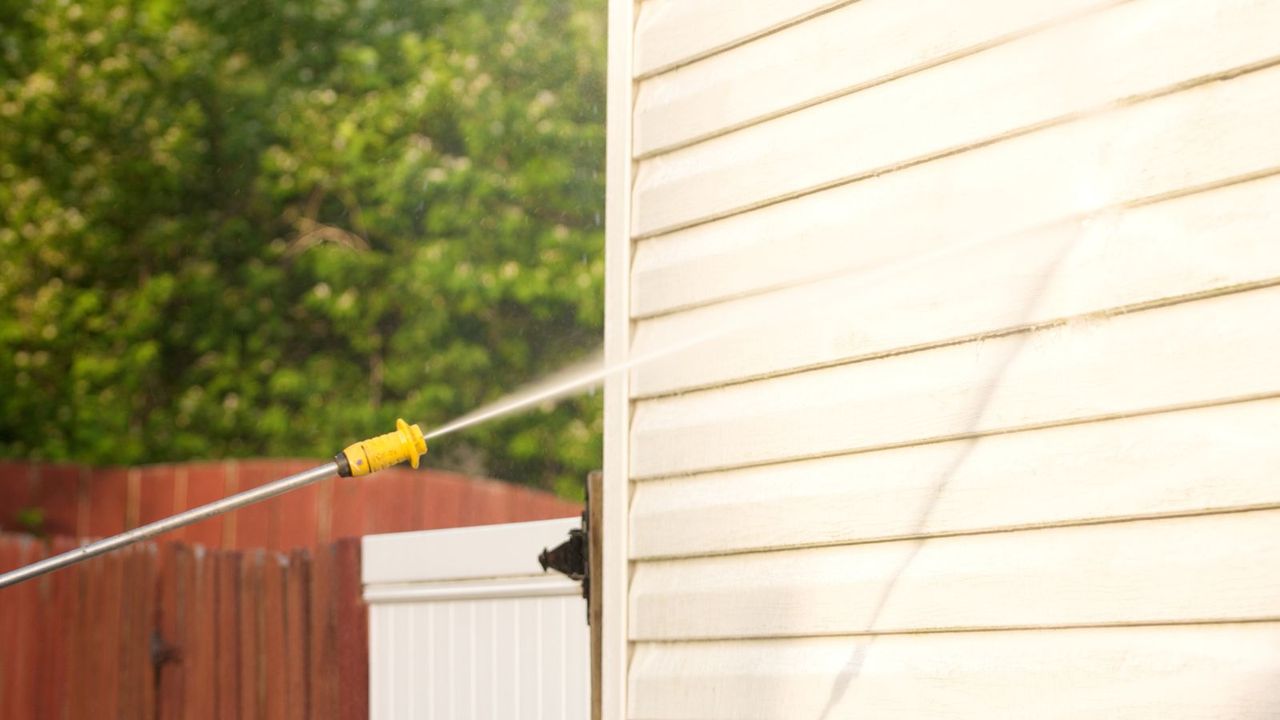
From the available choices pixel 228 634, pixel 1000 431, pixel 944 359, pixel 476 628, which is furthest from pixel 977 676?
pixel 228 634

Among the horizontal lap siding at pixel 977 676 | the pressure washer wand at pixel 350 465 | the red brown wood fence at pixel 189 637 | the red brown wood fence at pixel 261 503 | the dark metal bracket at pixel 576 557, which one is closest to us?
the horizontal lap siding at pixel 977 676

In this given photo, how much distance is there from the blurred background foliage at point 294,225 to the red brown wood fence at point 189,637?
504 cm

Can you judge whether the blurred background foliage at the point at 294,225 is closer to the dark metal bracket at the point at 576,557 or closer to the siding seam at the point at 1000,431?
the dark metal bracket at the point at 576,557

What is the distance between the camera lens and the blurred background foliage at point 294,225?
992cm

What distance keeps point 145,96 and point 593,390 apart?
3.85m

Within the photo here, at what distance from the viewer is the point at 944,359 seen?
2.03 meters

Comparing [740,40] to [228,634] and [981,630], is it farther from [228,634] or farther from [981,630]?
[228,634]

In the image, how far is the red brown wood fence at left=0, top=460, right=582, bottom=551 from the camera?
24.8 feet

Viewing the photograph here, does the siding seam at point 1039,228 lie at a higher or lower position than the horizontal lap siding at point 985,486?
higher

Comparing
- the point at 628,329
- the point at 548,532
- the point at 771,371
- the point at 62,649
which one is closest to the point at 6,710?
the point at 62,649

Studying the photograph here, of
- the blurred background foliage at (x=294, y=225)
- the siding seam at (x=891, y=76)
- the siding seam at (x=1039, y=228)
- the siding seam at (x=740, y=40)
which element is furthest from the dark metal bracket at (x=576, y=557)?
the blurred background foliage at (x=294, y=225)

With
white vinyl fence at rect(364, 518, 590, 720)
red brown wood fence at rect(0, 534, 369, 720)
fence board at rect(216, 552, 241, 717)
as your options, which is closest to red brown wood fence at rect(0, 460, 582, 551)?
red brown wood fence at rect(0, 534, 369, 720)

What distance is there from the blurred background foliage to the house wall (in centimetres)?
715

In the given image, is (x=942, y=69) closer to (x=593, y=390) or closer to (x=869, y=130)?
(x=869, y=130)
